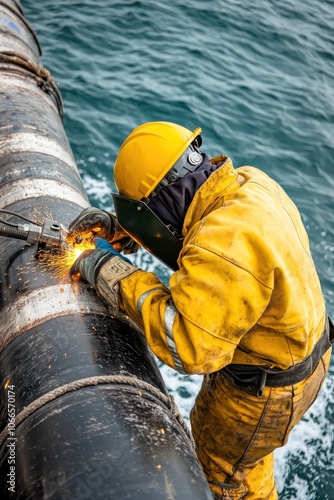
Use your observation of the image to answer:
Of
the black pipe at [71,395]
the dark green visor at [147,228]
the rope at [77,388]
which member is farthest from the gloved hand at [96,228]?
the rope at [77,388]

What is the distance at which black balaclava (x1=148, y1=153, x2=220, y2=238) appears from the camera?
2355 millimetres

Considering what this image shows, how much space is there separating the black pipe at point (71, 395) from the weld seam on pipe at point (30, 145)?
0.29m

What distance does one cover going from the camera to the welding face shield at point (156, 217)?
2.39 meters

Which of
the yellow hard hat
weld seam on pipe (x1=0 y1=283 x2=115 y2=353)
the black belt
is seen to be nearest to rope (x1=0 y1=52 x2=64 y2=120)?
the yellow hard hat

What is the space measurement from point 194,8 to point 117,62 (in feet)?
11.0

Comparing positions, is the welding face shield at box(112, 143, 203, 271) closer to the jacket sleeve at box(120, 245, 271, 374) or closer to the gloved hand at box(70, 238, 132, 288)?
the gloved hand at box(70, 238, 132, 288)

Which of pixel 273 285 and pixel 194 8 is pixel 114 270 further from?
pixel 194 8

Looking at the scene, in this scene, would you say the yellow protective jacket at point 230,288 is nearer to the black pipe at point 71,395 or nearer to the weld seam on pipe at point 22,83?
the black pipe at point 71,395

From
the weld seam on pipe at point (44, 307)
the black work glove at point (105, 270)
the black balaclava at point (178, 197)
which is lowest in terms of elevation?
the weld seam on pipe at point (44, 307)

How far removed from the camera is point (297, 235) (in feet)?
7.73

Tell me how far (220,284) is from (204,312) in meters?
0.13

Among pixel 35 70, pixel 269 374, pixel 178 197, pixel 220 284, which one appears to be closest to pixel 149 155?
pixel 178 197

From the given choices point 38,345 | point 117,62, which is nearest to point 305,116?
point 117,62

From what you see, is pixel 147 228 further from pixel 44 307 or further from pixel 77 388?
pixel 77 388
